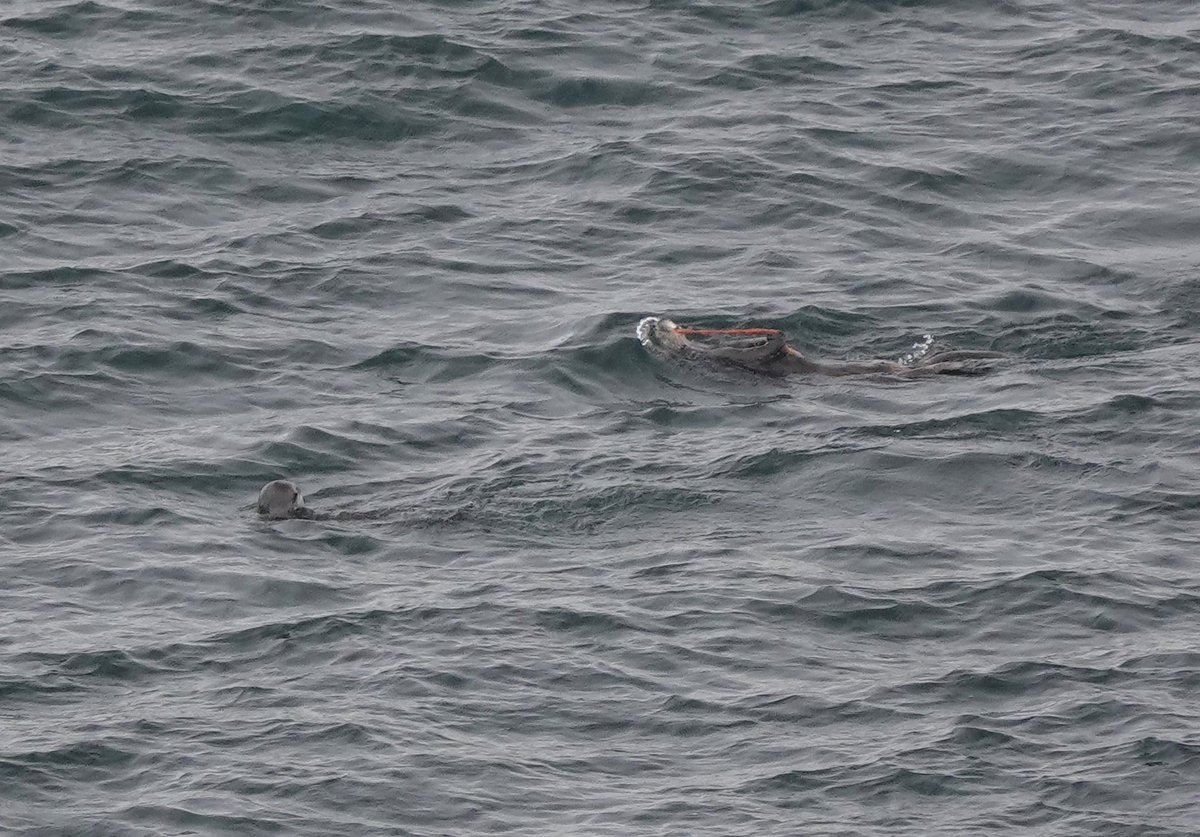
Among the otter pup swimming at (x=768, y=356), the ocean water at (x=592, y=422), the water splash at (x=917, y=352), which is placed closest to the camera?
the ocean water at (x=592, y=422)

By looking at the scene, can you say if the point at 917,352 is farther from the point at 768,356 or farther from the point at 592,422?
the point at 592,422

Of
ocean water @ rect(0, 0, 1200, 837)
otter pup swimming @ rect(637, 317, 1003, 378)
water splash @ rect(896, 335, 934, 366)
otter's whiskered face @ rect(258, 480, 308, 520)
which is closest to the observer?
ocean water @ rect(0, 0, 1200, 837)

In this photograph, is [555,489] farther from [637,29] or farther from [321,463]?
[637,29]

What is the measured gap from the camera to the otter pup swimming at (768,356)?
17.9m

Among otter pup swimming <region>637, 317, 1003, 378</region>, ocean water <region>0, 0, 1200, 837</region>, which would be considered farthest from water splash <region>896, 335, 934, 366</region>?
ocean water <region>0, 0, 1200, 837</region>

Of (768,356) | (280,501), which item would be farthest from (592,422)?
(280,501)

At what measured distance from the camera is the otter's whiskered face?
15547 mm

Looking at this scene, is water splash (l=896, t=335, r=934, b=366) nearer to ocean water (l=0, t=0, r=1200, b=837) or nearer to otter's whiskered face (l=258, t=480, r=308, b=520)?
ocean water (l=0, t=0, r=1200, b=837)

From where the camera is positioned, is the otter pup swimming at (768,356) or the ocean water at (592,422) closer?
the ocean water at (592,422)

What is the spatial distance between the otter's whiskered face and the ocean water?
0.64 ft

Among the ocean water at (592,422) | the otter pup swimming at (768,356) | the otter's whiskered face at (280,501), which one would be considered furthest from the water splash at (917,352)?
the otter's whiskered face at (280,501)

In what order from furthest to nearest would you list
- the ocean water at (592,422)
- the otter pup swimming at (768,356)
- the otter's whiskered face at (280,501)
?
1. the otter pup swimming at (768,356)
2. the otter's whiskered face at (280,501)
3. the ocean water at (592,422)

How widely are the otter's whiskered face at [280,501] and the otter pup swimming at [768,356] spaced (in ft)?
12.5

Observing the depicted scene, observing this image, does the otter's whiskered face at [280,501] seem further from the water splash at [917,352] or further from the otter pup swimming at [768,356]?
the water splash at [917,352]
